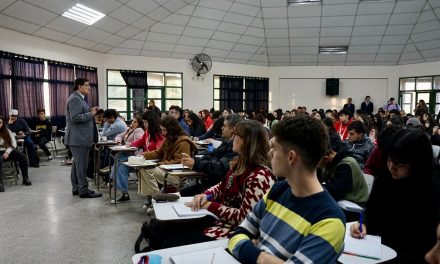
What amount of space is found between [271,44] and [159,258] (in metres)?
11.0

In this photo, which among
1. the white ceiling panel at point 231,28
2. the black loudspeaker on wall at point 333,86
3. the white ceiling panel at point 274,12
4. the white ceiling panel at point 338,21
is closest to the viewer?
the white ceiling panel at point 274,12

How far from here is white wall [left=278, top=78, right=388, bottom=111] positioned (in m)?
12.9

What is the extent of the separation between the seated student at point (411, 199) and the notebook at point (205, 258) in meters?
0.71

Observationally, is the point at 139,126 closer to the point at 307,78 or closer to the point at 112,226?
the point at 112,226

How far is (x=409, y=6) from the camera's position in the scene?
9.17 meters

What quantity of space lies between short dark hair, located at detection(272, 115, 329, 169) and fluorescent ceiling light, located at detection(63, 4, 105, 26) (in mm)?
7027

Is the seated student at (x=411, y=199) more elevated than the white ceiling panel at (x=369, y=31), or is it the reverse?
the white ceiling panel at (x=369, y=31)

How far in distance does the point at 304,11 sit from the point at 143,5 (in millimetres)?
4310

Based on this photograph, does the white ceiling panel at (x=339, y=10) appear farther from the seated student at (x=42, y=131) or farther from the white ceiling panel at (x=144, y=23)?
the seated student at (x=42, y=131)

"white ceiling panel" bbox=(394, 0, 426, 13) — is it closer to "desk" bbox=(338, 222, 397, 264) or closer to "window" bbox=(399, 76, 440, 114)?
"window" bbox=(399, 76, 440, 114)

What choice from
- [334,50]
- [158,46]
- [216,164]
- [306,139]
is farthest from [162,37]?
[306,139]

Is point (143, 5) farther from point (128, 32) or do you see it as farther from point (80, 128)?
point (80, 128)

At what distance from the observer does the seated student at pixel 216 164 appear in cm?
314

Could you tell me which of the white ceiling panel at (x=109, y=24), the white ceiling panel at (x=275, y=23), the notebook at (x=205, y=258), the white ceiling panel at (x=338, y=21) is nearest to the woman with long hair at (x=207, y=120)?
the white ceiling panel at (x=109, y=24)
